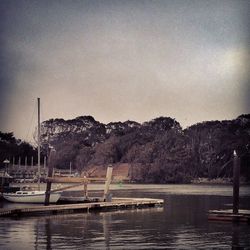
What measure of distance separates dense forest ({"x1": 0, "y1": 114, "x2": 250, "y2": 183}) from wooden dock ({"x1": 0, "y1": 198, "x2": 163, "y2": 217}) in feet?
293

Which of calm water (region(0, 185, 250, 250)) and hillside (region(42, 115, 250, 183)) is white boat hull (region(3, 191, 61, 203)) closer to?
calm water (region(0, 185, 250, 250))

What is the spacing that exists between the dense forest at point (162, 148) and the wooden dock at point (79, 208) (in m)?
89.3

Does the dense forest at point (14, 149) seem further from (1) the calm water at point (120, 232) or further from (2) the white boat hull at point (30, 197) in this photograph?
(1) the calm water at point (120, 232)

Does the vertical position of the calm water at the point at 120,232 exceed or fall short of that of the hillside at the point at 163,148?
it falls short

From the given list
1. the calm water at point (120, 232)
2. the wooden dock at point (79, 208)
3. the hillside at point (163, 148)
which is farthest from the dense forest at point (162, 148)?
the calm water at point (120, 232)

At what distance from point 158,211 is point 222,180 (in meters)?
98.8

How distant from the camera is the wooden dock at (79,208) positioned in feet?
88.2

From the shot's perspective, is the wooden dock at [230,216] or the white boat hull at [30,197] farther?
the white boat hull at [30,197]

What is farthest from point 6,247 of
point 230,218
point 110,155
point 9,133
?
point 110,155

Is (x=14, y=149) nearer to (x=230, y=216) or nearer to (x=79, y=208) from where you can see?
(x=79, y=208)

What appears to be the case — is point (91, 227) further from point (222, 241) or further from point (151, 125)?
point (151, 125)

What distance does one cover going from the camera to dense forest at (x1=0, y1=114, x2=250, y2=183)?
12800 cm

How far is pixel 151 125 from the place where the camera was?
142m

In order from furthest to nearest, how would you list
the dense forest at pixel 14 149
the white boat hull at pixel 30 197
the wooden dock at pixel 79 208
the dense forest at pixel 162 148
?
the dense forest at pixel 162 148
the dense forest at pixel 14 149
the white boat hull at pixel 30 197
the wooden dock at pixel 79 208
